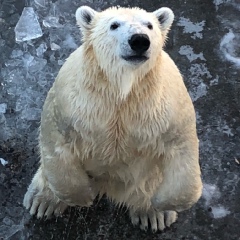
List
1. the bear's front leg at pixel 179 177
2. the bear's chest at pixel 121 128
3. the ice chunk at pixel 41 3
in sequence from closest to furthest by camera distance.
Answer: the bear's chest at pixel 121 128
the bear's front leg at pixel 179 177
the ice chunk at pixel 41 3

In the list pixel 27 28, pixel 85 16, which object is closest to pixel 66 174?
pixel 85 16

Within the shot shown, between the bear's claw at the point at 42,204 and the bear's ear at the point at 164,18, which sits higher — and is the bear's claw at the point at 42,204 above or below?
below

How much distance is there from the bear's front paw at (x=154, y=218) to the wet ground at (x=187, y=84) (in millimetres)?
33

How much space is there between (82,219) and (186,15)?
1.48 metres

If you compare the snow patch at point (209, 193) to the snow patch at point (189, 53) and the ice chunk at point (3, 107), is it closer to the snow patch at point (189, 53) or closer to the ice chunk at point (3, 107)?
the snow patch at point (189, 53)

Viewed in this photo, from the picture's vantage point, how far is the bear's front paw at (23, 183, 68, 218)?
10.5ft

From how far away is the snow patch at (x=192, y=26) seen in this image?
3.98m

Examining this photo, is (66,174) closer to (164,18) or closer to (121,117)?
(121,117)

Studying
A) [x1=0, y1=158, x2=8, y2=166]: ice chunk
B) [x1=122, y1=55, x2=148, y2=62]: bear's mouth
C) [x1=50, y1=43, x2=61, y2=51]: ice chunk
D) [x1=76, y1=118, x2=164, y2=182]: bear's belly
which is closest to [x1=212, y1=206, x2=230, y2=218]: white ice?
[x1=76, y1=118, x2=164, y2=182]: bear's belly

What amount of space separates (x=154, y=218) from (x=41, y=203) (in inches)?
21.2

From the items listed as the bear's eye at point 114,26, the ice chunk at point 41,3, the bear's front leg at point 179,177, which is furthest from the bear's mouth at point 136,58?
the ice chunk at point 41,3

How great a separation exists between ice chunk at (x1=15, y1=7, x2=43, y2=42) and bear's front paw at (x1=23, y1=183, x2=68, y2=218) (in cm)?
103

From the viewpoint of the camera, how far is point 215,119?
3.59 metres

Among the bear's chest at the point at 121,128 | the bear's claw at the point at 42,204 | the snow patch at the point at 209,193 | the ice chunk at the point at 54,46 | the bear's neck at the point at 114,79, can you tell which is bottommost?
the bear's claw at the point at 42,204
